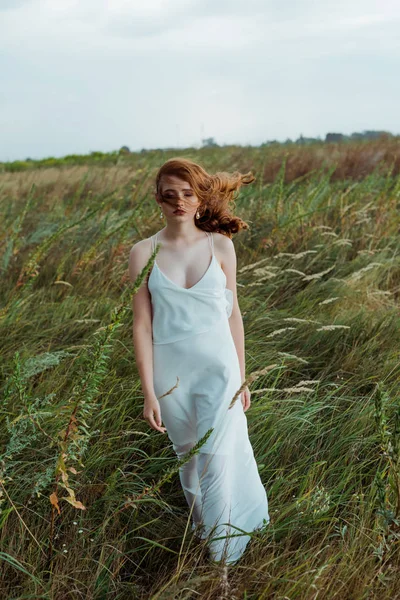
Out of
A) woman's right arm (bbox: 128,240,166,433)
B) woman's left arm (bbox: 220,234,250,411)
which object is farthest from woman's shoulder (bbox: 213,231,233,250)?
woman's right arm (bbox: 128,240,166,433)

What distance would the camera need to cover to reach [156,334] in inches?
81.4

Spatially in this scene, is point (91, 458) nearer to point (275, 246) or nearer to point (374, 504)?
point (374, 504)

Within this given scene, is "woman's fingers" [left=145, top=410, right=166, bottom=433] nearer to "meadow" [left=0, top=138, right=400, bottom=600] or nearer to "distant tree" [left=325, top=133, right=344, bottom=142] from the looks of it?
"meadow" [left=0, top=138, right=400, bottom=600]

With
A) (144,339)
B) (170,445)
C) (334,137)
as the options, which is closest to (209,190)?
(144,339)

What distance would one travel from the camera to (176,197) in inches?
82.7

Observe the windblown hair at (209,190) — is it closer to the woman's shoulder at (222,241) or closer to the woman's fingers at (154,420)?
the woman's shoulder at (222,241)

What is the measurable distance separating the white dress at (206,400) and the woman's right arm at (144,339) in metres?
0.03

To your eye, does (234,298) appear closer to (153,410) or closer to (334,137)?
(153,410)

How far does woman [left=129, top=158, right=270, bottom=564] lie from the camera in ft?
6.40

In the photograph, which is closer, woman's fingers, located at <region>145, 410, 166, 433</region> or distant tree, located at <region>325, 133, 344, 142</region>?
woman's fingers, located at <region>145, 410, 166, 433</region>

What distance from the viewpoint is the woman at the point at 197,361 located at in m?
1.95

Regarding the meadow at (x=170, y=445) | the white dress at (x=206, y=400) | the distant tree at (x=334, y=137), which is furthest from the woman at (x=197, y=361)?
the distant tree at (x=334, y=137)

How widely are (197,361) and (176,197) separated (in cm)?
57

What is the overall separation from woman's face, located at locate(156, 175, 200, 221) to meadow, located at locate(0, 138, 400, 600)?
55cm
